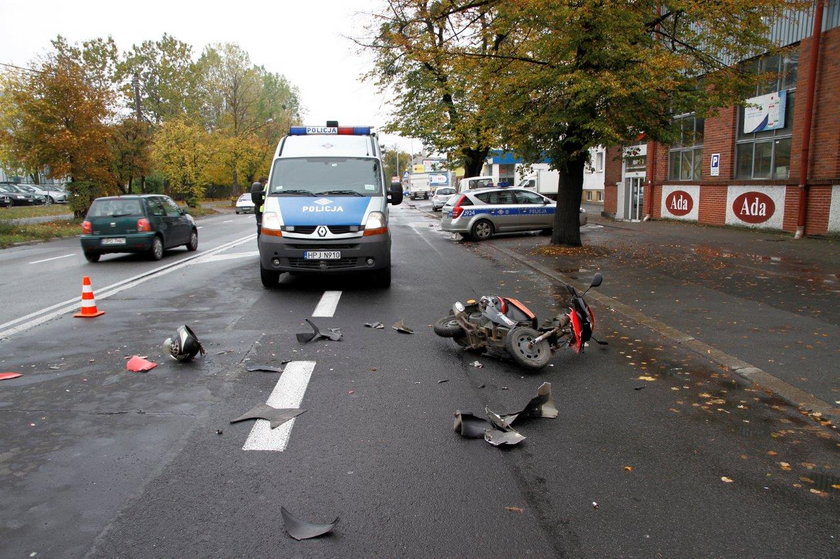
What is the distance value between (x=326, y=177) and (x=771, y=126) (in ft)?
48.2

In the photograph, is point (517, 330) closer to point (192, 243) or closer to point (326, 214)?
point (326, 214)

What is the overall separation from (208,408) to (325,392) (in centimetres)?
93

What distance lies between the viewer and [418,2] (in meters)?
15.0

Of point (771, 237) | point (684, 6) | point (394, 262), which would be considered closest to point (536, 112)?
point (684, 6)

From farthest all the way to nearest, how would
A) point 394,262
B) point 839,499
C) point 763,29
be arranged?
point 394,262 < point 763,29 < point 839,499

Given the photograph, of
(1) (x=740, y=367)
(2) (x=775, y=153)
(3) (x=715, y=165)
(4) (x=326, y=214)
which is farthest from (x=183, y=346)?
(3) (x=715, y=165)

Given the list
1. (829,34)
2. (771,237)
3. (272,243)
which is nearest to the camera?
(272,243)

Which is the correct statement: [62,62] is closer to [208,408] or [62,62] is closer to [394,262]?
[394,262]

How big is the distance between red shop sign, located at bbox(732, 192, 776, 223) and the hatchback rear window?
17.5 m

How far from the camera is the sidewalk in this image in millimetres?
5961

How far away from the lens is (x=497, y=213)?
69.3 feet

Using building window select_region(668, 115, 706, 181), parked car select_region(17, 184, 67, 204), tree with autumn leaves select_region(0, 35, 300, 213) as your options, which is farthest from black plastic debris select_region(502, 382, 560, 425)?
parked car select_region(17, 184, 67, 204)

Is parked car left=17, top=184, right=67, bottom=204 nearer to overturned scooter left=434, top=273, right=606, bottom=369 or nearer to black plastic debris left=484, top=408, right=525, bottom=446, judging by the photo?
overturned scooter left=434, top=273, right=606, bottom=369

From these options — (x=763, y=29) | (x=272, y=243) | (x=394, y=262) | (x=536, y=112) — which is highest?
(x=763, y=29)
